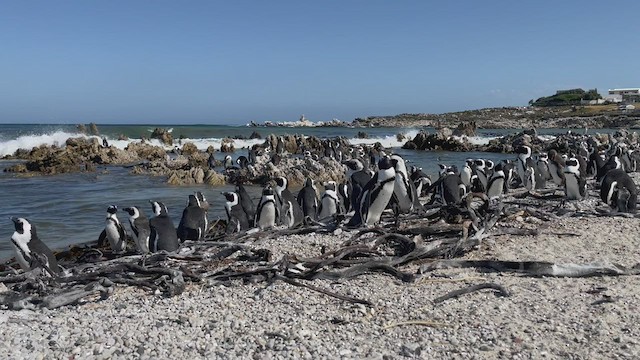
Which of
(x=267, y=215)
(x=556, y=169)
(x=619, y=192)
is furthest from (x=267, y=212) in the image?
(x=556, y=169)

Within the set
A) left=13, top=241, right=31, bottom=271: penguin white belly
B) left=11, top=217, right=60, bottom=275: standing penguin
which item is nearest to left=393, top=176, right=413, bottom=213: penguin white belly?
left=11, top=217, right=60, bottom=275: standing penguin

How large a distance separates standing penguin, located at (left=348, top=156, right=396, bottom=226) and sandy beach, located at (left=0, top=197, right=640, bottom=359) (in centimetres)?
231

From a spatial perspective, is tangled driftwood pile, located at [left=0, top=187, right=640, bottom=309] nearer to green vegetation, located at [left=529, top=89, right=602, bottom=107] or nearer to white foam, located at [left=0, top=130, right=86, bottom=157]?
white foam, located at [left=0, top=130, right=86, bottom=157]

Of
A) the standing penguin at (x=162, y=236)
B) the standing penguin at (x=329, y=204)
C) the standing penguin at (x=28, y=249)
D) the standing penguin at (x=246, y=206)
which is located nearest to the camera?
the standing penguin at (x=28, y=249)

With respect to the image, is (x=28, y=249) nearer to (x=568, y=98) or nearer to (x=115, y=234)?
(x=115, y=234)

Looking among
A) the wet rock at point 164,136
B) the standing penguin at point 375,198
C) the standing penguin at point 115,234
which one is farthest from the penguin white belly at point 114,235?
the wet rock at point 164,136

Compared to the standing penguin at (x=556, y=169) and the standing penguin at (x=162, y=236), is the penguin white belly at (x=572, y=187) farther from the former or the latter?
the standing penguin at (x=162, y=236)

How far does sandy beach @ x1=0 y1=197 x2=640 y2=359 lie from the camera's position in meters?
3.74

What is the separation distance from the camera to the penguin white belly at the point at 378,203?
7.71 m

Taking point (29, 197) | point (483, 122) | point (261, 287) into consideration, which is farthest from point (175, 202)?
point (483, 122)

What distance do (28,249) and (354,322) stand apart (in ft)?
13.8

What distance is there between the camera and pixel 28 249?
6.48 m

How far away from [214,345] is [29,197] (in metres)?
12.3

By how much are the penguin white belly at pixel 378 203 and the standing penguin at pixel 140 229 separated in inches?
114
